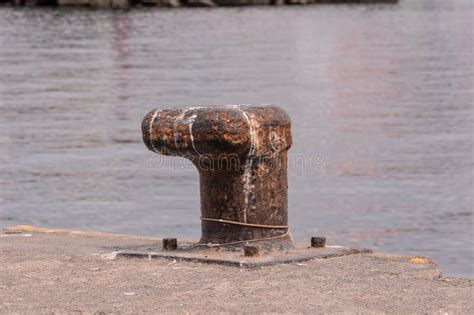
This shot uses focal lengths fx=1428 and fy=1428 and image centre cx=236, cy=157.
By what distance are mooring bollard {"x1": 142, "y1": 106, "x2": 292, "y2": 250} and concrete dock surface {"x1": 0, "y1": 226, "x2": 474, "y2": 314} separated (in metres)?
0.49

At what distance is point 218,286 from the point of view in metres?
7.19

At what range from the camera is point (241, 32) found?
2849 inches

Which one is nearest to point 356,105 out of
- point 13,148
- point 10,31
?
point 13,148

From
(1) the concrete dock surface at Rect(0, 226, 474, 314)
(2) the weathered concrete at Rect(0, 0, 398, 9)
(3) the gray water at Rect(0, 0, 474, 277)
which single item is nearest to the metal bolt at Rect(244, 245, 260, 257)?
(1) the concrete dock surface at Rect(0, 226, 474, 314)

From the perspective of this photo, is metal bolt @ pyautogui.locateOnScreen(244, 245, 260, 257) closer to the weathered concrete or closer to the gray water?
the gray water

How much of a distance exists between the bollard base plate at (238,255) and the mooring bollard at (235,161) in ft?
0.43

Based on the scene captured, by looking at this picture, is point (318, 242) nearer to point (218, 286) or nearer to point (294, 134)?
point (218, 286)

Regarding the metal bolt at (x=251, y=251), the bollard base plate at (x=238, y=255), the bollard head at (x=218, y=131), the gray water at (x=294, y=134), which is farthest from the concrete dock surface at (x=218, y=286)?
the gray water at (x=294, y=134)

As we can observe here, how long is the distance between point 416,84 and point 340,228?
22.2m

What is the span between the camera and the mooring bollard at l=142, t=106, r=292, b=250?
26.9ft

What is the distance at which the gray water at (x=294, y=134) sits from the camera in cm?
1480

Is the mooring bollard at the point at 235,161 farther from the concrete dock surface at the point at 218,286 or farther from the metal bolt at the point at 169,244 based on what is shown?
the concrete dock surface at the point at 218,286

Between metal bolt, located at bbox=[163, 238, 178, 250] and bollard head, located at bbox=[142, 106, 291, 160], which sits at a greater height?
bollard head, located at bbox=[142, 106, 291, 160]

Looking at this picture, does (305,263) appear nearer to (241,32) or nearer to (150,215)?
(150,215)
